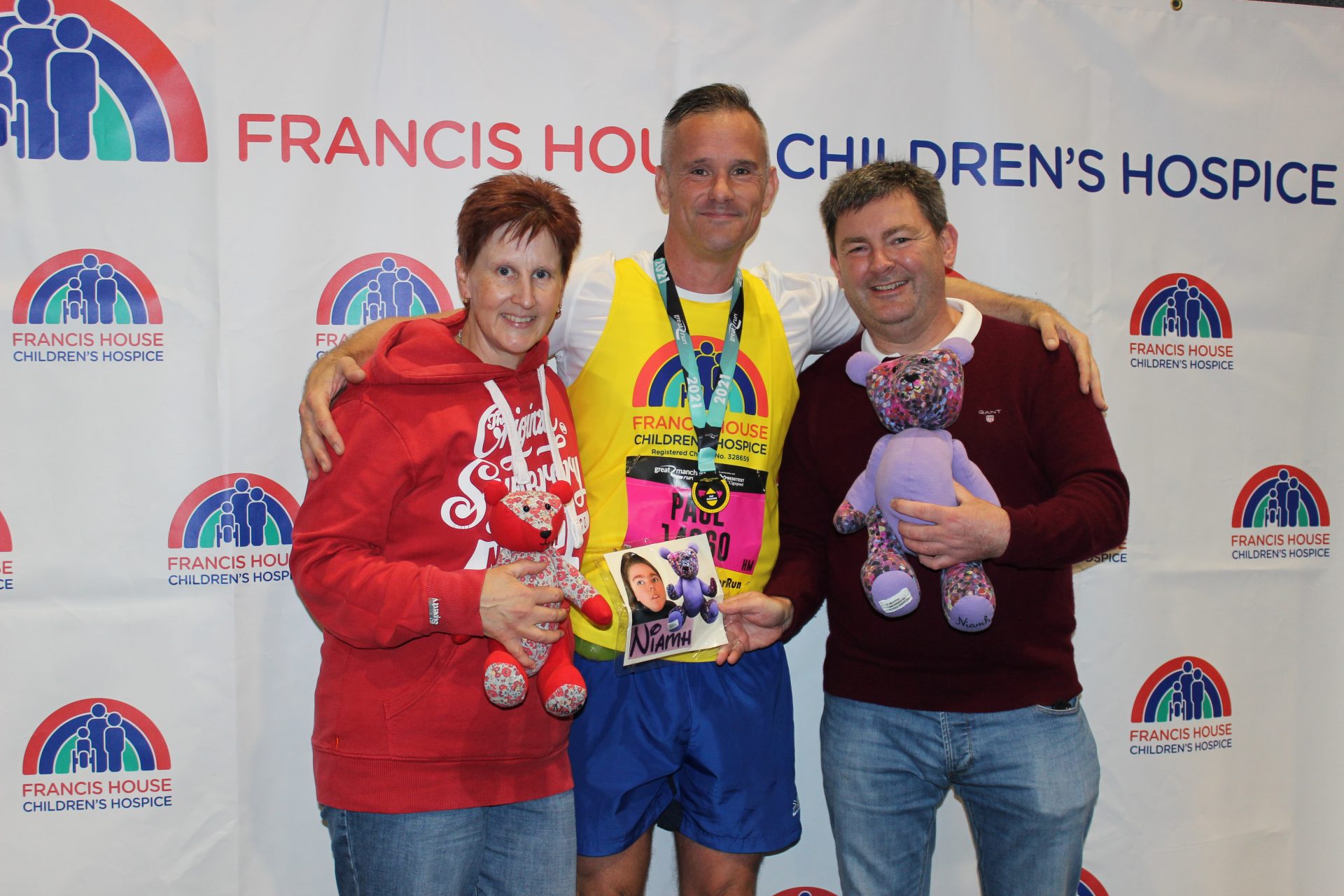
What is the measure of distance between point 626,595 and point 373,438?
1.96 ft

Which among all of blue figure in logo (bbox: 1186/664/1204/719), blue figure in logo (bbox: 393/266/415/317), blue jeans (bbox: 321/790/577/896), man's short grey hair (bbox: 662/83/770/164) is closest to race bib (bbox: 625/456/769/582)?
blue jeans (bbox: 321/790/577/896)

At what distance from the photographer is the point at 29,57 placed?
2.46 metres

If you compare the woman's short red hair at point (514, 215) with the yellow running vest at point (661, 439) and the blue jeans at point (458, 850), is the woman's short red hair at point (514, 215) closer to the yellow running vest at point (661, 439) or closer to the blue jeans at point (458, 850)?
the yellow running vest at point (661, 439)

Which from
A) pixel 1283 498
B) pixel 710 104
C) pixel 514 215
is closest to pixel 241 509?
pixel 514 215

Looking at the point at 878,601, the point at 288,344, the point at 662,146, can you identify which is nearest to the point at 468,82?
the point at 662,146

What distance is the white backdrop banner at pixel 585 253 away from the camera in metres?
2.48

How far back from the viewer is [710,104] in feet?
7.23

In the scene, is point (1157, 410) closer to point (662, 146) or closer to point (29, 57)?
point (662, 146)

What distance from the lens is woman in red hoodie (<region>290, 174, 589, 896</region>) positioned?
67.3 inches

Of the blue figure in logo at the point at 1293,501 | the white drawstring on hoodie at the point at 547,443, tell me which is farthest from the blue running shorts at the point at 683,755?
the blue figure in logo at the point at 1293,501

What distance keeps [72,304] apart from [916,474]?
2.20 metres

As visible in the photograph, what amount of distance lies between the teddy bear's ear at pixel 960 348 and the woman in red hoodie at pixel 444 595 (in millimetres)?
823

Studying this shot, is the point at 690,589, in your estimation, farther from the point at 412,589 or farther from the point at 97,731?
the point at 97,731

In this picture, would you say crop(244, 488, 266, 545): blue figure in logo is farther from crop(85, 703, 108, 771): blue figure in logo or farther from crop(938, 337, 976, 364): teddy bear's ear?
crop(938, 337, 976, 364): teddy bear's ear
